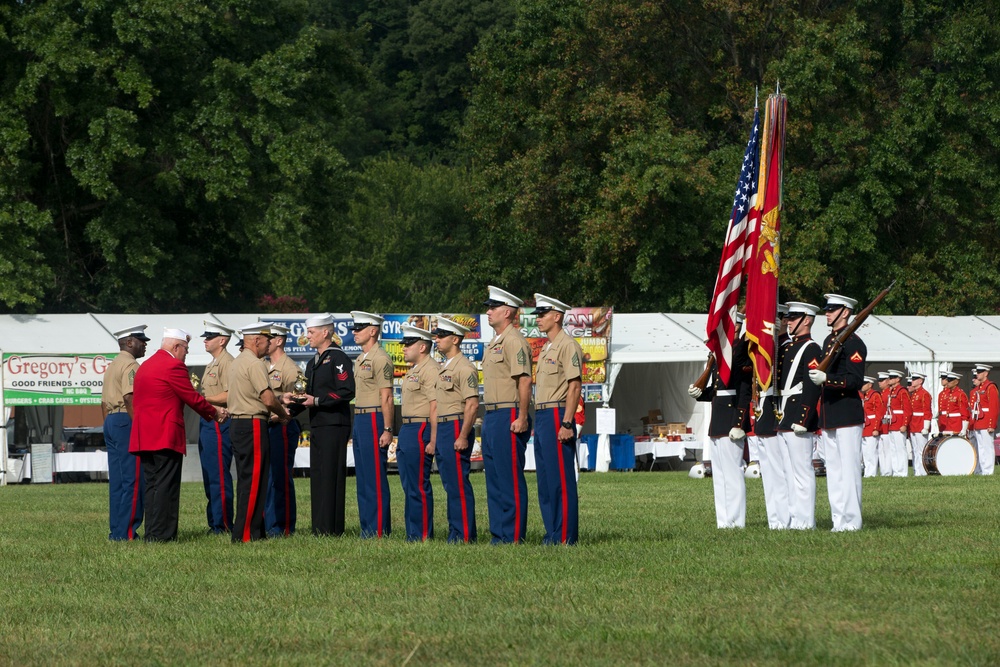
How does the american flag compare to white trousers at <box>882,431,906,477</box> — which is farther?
white trousers at <box>882,431,906,477</box>

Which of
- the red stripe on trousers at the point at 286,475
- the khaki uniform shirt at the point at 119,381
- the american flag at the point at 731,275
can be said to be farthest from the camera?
the khaki uniform shirt at the point at 119,381

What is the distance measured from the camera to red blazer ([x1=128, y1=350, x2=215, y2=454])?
12445 mm

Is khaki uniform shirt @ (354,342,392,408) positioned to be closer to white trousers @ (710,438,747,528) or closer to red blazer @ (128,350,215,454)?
red blazer @ (128,350,215,454)

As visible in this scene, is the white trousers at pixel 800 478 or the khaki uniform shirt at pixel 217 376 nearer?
the white trousers at pixel 800 478

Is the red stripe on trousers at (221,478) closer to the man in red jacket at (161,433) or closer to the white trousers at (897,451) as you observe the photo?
the man in red jacket at (161,433)

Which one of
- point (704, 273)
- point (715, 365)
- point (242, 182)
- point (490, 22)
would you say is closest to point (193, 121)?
point (242, 182)

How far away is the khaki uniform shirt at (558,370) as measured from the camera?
37.1 feet

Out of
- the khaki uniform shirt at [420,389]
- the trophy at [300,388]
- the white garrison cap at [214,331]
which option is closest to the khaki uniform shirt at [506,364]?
the khaki uniform shirt at [420,389]

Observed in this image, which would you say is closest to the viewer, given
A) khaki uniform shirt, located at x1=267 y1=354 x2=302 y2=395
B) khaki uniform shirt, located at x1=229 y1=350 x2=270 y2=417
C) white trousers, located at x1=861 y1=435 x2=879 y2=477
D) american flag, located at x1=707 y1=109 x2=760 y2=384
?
khaki uniform shirt, located at x1=229 y1=350 x2=270 y2=417

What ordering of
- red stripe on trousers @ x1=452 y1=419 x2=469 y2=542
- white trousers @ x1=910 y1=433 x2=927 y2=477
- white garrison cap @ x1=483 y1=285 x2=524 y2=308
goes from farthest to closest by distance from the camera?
white trousers @ x1=910 y1=433 x2=927 y2=477 → red stripe on trousers @ x1=452 y1=419 x2=469 y2=542 → white garrison cap @ x1=483 y1=285 x2=524 y2=308

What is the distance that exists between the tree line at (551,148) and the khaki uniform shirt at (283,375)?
17354 mm

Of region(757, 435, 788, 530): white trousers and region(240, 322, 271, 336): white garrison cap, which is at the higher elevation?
region(240, 322, 271, 336): white garrison cap

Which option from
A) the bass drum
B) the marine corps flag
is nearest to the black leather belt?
the marine corps flag

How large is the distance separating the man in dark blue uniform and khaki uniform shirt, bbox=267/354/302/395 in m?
4.81
